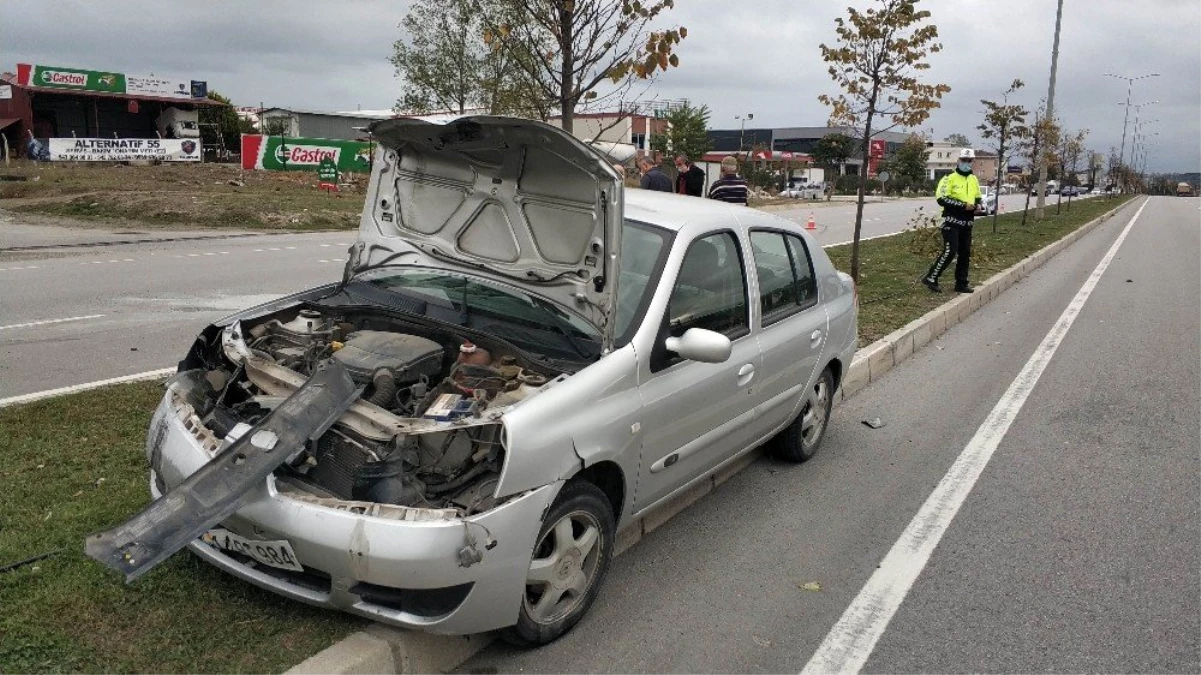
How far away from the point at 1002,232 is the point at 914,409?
20.3 metres

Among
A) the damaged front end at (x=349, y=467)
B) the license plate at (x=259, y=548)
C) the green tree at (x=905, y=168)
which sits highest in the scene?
the green tree at (x=905, y=168)

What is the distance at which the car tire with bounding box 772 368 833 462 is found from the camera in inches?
217

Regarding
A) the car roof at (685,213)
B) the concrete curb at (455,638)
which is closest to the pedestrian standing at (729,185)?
the concrete curb at (455,638)

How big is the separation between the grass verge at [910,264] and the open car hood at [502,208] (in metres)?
5.23

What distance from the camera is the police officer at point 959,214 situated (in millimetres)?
12125

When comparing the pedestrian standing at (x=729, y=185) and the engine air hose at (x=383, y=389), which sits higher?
the pedestrian standing at (x=729, y=185)

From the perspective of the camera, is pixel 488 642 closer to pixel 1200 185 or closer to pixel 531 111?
pixel 531 111

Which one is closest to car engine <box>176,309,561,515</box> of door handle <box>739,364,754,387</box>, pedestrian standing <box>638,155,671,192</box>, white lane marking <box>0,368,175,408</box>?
door handle <box>739,364,754,387</box>

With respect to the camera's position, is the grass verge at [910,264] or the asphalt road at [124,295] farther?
the grass verge at [910,264]

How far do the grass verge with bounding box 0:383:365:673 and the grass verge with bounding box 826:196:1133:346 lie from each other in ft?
21.1

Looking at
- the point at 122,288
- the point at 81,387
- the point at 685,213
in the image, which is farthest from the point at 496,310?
the point at 122,288

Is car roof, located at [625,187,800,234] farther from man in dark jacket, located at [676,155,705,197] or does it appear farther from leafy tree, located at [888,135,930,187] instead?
leafy tree, located at [888,135,930,187]

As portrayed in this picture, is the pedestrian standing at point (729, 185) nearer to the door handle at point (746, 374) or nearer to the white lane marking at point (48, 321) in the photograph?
the door handle at point (746, 374)

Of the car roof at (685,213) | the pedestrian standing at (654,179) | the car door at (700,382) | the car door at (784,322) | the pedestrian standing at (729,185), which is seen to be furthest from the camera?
the pedestrian standing at (729,185)
